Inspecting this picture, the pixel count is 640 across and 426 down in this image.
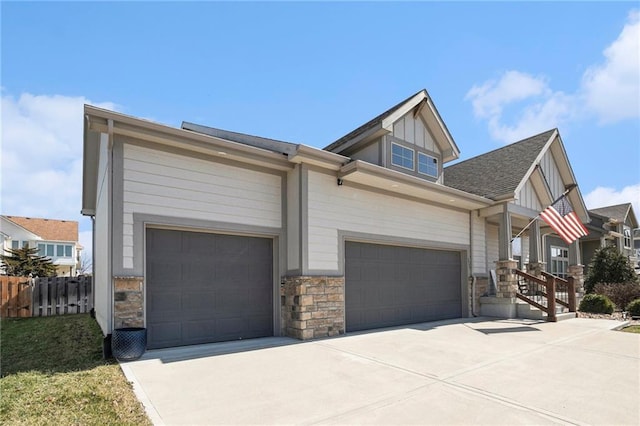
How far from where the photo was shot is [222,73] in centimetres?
977

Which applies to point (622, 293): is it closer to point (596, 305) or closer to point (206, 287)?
point (596, 305)

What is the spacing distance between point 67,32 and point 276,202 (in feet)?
17.6

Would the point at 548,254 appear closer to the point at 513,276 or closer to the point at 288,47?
the point at 513,276

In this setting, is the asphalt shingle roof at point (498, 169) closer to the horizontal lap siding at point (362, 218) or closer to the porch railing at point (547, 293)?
the horizontal lap siding at point (362, 218)

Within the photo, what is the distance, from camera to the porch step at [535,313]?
11852 mm

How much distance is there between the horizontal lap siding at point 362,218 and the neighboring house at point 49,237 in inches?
1359

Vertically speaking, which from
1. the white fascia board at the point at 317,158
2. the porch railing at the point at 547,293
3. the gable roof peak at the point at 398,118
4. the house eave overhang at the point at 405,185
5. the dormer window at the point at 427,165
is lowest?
the porch railing at the point at 547,293

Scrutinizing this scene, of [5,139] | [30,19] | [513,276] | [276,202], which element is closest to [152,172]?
[276,202]

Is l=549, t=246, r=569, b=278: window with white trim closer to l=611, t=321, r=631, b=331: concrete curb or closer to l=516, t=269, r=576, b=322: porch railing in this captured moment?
l=516, t=269, r=576, b=322: porch railing

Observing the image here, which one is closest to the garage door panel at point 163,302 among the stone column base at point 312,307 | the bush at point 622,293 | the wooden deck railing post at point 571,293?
the stone column base at point 312,307

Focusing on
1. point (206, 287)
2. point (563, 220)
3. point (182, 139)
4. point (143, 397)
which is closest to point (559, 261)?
point (563, 220)

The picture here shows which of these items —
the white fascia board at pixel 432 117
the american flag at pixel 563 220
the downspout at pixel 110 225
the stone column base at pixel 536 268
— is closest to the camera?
the downspout at pixel 110 225

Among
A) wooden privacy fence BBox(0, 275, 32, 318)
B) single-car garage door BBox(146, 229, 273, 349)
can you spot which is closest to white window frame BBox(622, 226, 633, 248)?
single-car garage door BBox(146, 229, 273, 349)

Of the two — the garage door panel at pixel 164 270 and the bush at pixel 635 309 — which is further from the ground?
the garage door panel at pixel 164 270
